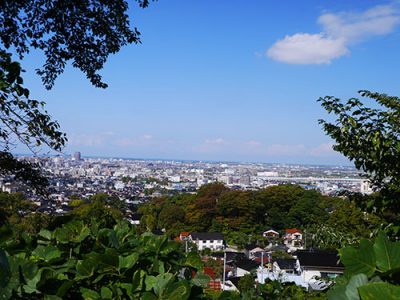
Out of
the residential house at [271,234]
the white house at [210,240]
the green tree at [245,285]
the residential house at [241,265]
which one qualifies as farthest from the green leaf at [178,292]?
the residential house at [271,234]

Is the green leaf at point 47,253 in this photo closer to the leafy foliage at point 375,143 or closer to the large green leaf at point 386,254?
the large green leaf at point 386,254

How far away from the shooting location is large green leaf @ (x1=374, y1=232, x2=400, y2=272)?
646mm

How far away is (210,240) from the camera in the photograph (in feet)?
93.8

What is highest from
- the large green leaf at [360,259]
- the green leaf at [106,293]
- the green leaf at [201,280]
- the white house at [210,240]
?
the large green leaf at [360,259]

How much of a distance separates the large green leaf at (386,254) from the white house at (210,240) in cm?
2613

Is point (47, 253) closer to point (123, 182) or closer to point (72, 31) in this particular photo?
point (72, 31)

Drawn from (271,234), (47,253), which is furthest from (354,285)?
(271,234)

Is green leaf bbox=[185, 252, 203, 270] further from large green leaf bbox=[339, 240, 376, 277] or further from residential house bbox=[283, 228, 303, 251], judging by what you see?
residential house bbox=[283, 228, 303, 251]

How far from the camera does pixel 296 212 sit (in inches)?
1252

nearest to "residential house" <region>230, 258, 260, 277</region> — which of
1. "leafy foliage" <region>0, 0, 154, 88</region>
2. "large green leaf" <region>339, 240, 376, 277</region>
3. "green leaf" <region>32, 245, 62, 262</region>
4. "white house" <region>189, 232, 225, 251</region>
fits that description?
"white house" <region>189, 232, 225, 251</region>

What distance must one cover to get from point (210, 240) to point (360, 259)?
28.5 meters

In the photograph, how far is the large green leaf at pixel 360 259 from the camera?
667 mm

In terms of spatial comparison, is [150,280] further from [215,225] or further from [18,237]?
[215,225]

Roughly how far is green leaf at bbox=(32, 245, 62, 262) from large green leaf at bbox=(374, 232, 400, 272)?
0.79 m
